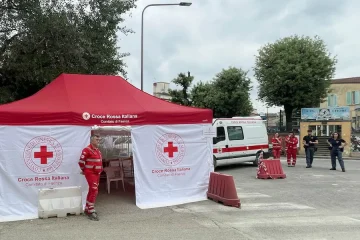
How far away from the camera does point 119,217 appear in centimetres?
769

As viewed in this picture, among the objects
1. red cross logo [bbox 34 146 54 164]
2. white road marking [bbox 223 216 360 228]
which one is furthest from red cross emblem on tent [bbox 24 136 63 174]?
white road marking [bbox 223 216 360 228]

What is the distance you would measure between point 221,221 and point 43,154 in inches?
157

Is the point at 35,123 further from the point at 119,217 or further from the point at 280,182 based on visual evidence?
the point at 280,182

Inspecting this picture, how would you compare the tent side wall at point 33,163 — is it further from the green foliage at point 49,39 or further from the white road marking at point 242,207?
the green foliage at point 49,39

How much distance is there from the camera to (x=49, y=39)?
39.6ft

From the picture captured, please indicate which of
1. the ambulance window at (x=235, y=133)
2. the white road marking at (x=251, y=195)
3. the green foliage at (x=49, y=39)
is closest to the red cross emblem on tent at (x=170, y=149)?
the white road marking at (x=251, y=195)

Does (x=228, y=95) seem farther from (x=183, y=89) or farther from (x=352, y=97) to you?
(x=352, y=97)

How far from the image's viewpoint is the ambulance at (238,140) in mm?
16031

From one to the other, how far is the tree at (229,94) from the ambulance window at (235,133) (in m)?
17.5

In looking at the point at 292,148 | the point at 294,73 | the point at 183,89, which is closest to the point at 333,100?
the point at 294,73

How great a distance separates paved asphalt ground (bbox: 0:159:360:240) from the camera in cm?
646

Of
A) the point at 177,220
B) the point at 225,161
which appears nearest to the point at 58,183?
the point at 177,220

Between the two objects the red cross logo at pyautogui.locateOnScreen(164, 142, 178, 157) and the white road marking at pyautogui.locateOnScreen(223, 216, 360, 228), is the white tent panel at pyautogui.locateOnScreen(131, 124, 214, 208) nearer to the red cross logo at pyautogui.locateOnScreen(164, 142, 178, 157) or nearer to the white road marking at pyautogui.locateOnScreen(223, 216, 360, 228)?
A: the red cross logo at pyautogui.locateOnScreen(164, 142, 178, 157)

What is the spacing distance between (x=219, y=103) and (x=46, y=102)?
1076 inches
